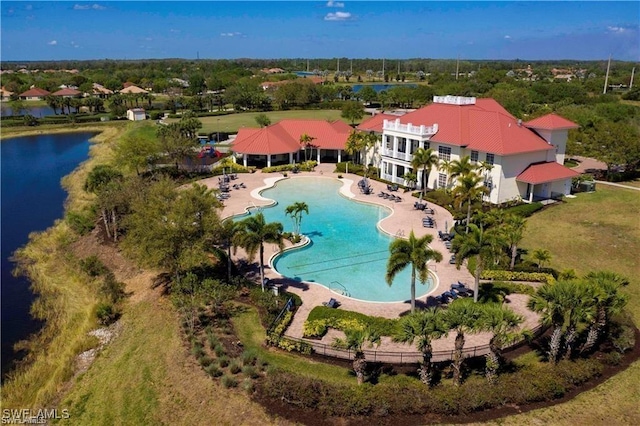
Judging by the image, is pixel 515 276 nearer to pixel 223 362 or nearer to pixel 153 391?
pixel 223 362

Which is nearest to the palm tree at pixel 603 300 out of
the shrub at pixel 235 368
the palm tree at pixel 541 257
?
the palm tree at pixel 541 257

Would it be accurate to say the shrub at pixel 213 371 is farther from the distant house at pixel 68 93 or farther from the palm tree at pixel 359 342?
the distant house at pixel 68 93

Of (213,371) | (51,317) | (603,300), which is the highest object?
(603,300)

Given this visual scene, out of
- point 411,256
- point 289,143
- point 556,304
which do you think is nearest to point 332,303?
point 411,256

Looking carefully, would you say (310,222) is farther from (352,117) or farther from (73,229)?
(352,117)

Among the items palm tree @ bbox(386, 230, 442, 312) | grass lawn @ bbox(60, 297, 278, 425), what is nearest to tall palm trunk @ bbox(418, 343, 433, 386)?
palm tree @ bbox(386, 230, 442, 312)

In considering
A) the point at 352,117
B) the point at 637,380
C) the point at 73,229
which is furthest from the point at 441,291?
the point at 352,117
